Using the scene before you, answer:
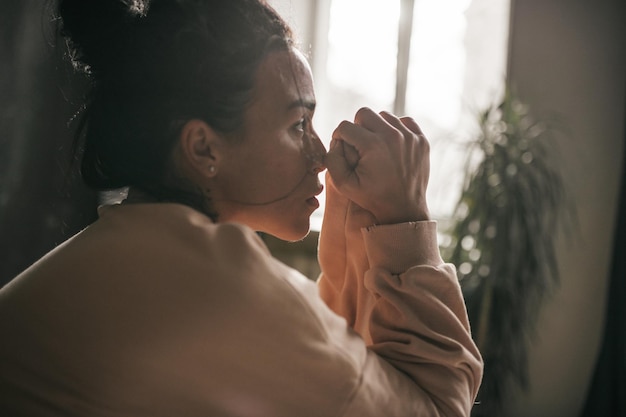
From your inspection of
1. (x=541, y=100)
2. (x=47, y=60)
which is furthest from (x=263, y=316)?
(x=541, y=100)

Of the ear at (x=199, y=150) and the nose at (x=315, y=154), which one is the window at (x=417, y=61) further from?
the ear at (x=199, y=150)

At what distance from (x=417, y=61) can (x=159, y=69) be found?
10.5 ft

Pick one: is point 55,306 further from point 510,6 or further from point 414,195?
point 510,6

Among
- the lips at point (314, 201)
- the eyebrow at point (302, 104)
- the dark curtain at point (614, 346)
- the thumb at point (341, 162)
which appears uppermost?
the eyebrow at point (302, 104)

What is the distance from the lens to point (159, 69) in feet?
2.35

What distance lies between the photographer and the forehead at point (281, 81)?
78cm

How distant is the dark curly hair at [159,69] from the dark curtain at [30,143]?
945mm

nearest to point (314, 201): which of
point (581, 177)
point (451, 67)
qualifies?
point (581, 177)

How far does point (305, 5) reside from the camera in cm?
380

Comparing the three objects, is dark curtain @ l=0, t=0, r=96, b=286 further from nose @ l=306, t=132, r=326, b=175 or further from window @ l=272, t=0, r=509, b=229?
window @ l=272, t=0, r=509, b=229

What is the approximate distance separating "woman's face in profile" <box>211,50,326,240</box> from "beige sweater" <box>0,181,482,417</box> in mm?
164

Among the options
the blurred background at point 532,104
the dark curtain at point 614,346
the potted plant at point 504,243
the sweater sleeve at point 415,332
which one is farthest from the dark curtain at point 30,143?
the dark curtain at point 614,346

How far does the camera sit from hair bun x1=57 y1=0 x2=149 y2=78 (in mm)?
736

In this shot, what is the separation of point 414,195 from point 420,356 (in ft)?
A: 0.77
